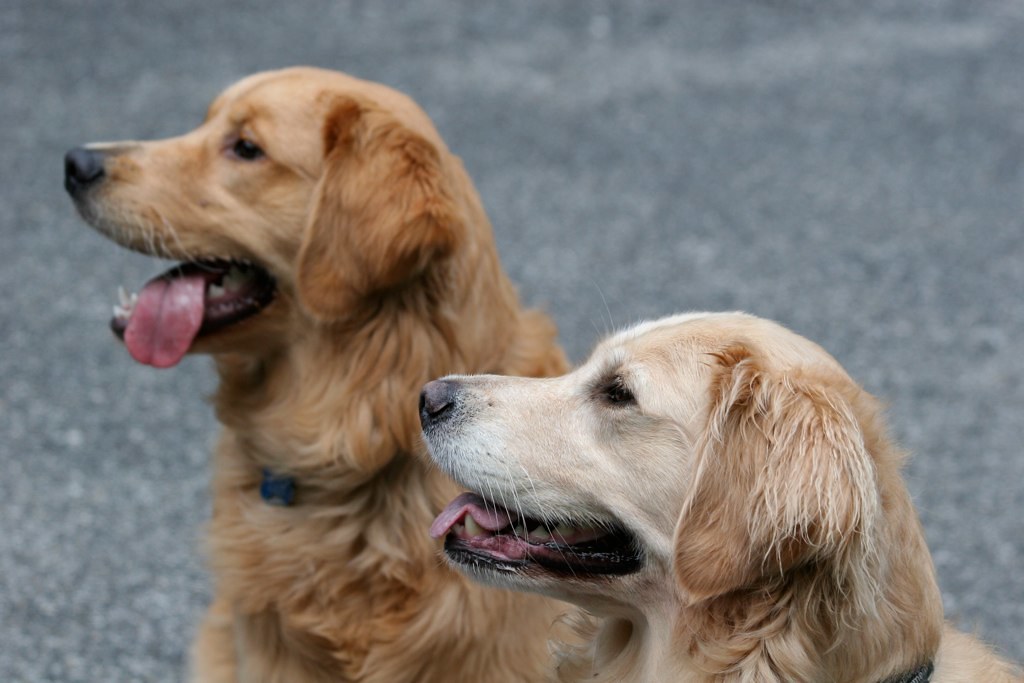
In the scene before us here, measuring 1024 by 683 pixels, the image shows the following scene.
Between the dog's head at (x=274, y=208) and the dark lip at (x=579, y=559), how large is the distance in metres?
0.99

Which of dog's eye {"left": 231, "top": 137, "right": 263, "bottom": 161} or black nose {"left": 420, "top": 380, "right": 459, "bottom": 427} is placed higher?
dog's eye {"left": 231, "top": 137, "right": 263, "bottom": 161}

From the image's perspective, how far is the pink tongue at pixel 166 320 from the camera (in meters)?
3.62

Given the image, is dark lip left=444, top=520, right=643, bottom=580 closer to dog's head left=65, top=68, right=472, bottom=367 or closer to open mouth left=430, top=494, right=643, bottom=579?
open mouth left=430, top=494, right=643, bottom=579

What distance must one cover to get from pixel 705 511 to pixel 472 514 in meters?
0.68

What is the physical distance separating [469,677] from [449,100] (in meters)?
7.00

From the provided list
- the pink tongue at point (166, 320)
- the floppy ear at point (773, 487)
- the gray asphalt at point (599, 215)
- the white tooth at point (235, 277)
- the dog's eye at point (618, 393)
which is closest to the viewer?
the floppy ear at point (773, 487)

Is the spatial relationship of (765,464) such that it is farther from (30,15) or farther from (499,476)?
(30,15)

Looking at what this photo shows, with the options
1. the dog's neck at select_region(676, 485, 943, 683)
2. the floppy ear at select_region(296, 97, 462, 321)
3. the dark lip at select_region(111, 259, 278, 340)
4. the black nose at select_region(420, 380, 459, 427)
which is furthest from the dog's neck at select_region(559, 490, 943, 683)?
the dark lip at select_region(111, 259, 278, 340)

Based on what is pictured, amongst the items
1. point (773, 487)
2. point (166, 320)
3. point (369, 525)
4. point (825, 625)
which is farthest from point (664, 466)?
point (166, 320)

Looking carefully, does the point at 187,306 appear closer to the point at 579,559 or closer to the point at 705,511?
the point at 579,559

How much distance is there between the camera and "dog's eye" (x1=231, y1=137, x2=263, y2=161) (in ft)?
12.1

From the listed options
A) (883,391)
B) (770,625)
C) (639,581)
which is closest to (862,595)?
(770,625)

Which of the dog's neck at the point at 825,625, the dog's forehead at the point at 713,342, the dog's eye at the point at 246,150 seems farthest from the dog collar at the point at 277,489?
the dog's neck at the point at 825,625

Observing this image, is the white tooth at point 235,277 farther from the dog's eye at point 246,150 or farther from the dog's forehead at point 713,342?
the dog's forehead at point 713,342
